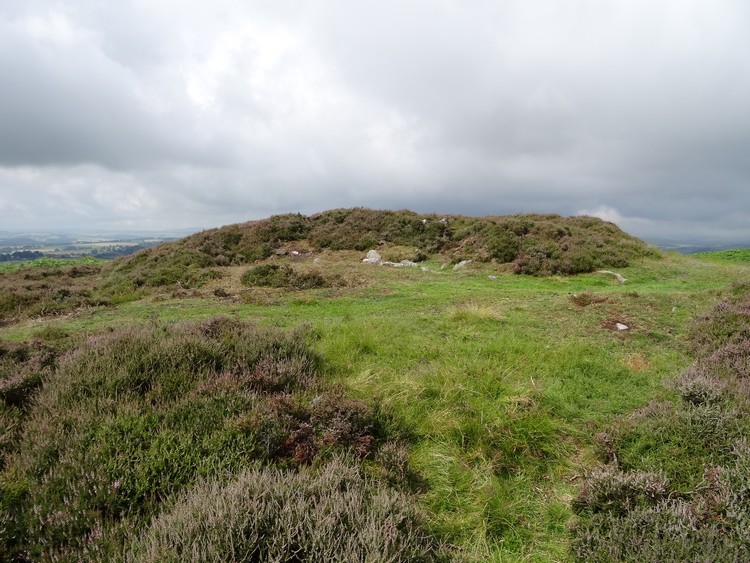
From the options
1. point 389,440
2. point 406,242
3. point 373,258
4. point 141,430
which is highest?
point 406,242

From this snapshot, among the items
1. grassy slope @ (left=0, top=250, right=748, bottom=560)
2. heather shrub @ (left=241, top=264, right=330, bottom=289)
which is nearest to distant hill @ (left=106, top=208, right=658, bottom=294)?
heather shrub @ (left=241, top=264, right=330, bottom=289)

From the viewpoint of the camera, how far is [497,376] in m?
6.62

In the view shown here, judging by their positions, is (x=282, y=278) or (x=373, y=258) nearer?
(x=282, y=278)

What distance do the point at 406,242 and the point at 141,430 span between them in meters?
26.5

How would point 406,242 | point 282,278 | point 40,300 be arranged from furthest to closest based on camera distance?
point 406,242
point 282,278
point 40,300

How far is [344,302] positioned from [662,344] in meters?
9.47

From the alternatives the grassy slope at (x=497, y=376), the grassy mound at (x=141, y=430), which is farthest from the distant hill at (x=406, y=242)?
the grassy mound at (x=141, y=430)

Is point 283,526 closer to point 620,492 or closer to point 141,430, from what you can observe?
point 141,430

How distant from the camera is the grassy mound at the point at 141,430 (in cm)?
323

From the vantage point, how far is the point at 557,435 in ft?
17.3

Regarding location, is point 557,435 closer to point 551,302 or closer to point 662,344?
point 662,344

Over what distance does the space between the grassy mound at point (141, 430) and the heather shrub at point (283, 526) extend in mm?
78

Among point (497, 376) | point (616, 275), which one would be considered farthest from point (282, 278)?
point (616, 275)

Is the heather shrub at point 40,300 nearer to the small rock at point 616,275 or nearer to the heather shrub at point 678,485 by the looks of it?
the heather shrub at point 678,485
